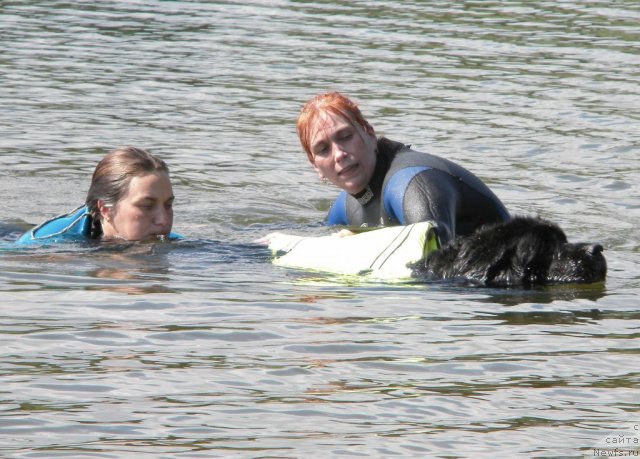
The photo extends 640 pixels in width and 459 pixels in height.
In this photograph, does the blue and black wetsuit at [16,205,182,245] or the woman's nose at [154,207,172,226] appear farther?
the blue and black wetsuit at [16,205,182,245]

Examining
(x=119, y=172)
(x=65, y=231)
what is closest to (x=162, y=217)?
(x=119, y=172)

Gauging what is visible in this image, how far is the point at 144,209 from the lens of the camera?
23.8 feet

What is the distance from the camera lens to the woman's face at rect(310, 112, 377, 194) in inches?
277

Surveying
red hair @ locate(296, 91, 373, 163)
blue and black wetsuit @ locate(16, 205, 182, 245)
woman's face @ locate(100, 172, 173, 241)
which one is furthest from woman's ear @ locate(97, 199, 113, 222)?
red hair @ locate(296, 91, 373, 163)

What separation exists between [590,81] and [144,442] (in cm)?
984

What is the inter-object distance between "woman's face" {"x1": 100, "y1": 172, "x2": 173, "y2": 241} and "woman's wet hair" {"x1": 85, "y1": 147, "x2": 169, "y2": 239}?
0.03 meters

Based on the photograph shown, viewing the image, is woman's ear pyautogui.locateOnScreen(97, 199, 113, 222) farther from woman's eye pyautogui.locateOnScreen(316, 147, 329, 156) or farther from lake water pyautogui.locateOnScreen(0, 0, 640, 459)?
woman's eye pyautogui.locateOnScreen(316, 147, 329, 156)

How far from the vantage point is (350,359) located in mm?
4840

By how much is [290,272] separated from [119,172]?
1232 mm

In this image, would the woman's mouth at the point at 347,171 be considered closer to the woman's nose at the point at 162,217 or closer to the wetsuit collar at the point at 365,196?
the wetsuit collar at the point at 365,196

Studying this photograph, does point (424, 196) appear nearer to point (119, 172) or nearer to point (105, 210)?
point (119, 172)

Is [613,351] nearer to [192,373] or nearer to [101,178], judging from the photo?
[192,373]

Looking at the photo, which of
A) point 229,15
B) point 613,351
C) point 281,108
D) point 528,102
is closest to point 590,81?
point 528,102

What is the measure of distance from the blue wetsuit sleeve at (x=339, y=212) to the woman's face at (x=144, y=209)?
1122 millimetres
